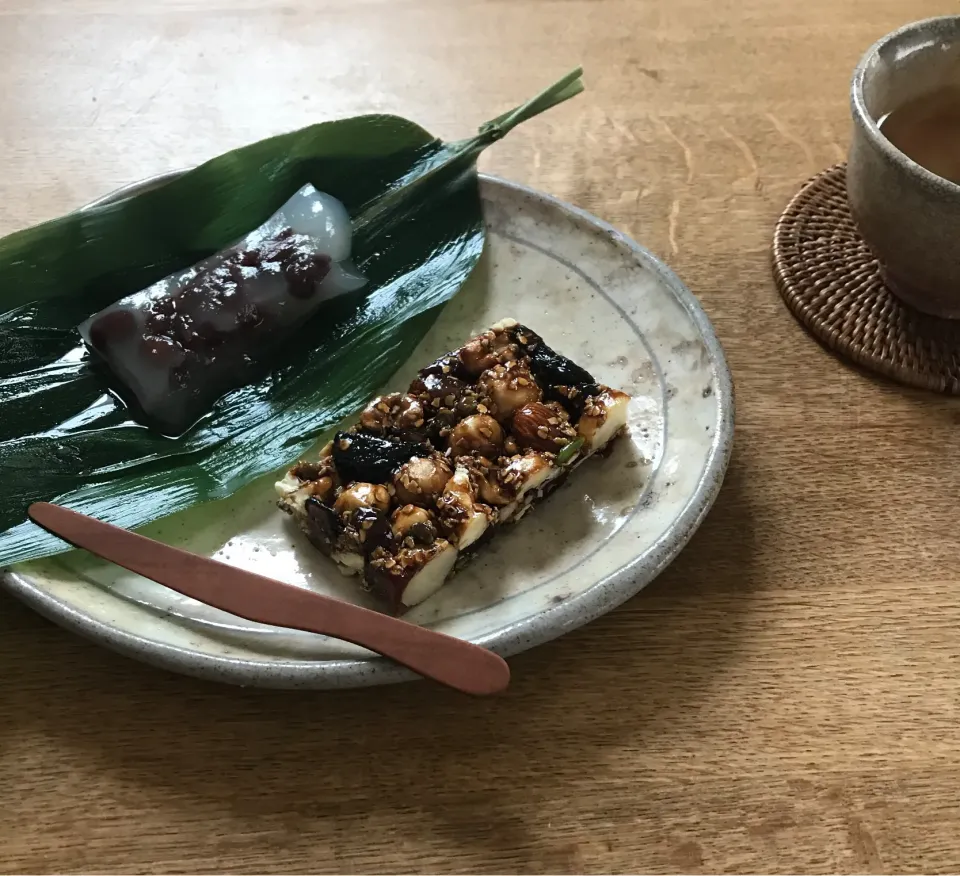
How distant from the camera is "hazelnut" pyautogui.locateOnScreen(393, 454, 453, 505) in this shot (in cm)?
116

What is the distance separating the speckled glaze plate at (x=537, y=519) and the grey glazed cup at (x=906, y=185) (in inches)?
12.4

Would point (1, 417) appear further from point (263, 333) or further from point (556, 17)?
point (556, 17)

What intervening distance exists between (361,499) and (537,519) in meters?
0.25

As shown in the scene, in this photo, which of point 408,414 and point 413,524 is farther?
point 408,414

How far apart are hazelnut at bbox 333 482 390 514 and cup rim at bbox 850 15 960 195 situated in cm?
86

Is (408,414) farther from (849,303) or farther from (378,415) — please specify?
(849,303)

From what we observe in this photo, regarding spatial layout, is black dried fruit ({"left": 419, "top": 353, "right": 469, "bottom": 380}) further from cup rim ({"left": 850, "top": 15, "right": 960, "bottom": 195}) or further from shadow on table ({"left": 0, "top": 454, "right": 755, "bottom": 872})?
cup rim ({"left": 850, "top": 15, "right": 960, "bottom": 195})

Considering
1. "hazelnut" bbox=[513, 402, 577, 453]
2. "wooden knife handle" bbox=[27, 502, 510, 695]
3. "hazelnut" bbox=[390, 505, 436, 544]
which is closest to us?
"wooden knife handle" bbox=[27, 502, 510, 695]

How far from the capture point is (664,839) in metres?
0.98

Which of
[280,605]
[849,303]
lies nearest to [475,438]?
[280,605]

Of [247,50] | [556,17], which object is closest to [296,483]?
[247,50]

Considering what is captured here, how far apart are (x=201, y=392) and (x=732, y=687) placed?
0.86 m

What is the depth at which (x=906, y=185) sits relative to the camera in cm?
129

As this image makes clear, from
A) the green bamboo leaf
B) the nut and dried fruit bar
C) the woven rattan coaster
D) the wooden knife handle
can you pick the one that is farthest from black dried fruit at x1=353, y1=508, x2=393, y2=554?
the woven rattan coaster
